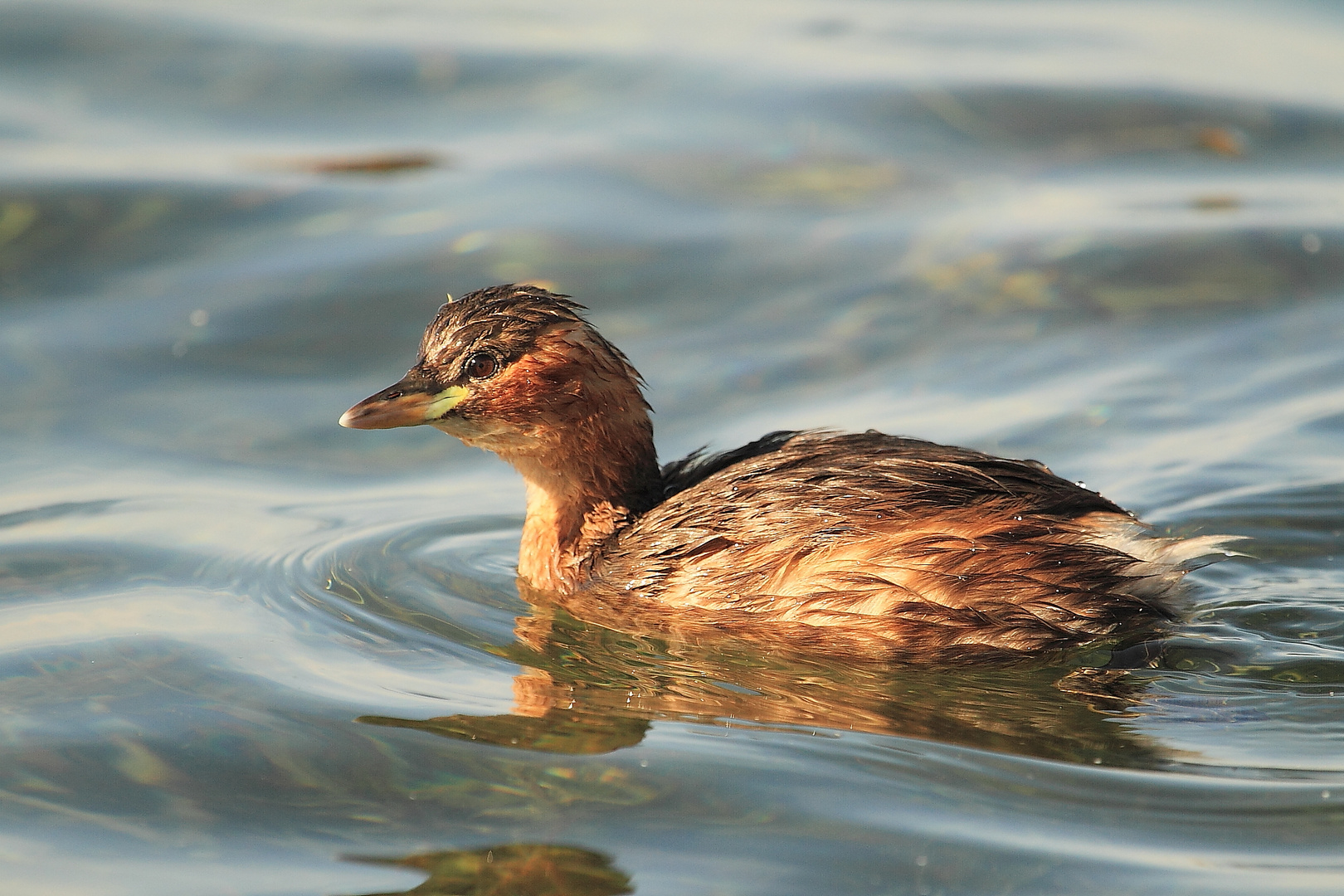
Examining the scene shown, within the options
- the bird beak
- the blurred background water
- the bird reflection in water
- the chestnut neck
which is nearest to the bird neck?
the chestnut neck

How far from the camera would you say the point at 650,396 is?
798cm

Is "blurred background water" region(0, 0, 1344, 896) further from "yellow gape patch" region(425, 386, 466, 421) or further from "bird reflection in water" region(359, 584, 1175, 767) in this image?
"yellow gape patch" region(425, 386, 466, 421)

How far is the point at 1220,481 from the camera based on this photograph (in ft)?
22.3

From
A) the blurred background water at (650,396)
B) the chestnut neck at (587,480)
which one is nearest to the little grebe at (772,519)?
the chestnut neck at (587,480)

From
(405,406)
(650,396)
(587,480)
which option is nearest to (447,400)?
(405,406)

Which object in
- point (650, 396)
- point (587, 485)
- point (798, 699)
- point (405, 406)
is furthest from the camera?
point (650, 396)

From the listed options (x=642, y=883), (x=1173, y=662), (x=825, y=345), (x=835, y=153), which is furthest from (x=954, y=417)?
(x=642, y=883)

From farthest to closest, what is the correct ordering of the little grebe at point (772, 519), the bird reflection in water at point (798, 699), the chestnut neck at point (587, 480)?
the chestnut neck at point (587, 480), the little grebe at point (772, 519), the bird reflection in water at point (798, 699)

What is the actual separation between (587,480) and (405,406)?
73 centimetres

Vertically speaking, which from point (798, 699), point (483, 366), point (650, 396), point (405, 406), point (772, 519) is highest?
point (650, 396)

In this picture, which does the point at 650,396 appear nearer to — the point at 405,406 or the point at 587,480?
the point at 587,480

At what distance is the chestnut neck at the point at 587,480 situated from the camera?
594 centimetres

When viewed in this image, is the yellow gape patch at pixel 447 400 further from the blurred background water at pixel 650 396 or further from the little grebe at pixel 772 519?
the blurred background water at pixel 650 396

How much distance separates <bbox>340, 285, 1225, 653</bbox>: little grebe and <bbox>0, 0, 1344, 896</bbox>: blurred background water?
0.20 metres
